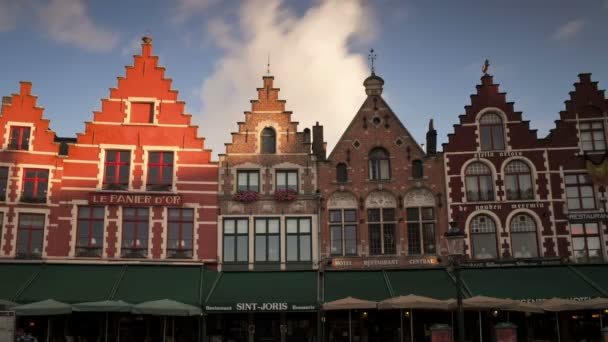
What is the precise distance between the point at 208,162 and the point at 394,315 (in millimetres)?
10275

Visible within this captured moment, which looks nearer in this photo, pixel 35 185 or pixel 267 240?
pixel 35 185

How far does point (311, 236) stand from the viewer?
90.1 ft

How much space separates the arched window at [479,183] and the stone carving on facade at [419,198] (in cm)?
164

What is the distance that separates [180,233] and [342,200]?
710cm

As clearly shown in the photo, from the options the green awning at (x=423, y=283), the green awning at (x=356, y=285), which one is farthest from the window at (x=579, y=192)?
the green awning at (x=356, y=285)

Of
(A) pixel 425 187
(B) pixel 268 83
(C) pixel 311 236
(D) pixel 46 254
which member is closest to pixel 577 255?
(A) pixel 425 187

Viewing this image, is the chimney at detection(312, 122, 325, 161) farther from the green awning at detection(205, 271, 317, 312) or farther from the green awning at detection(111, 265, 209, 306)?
the green awning at detection(111, 265, 209, 306)

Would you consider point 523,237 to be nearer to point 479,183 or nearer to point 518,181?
point 518,181

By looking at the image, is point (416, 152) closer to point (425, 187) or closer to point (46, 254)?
point (425, 187)

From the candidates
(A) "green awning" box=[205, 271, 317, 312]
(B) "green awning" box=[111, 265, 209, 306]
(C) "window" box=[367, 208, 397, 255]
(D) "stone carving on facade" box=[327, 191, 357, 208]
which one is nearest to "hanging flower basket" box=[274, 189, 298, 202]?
(D) "stone carving on facade" box=[327, 191, 357, 208]

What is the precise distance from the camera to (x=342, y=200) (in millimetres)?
27812

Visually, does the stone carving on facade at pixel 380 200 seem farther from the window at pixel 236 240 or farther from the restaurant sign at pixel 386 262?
the window at pixel 236 240

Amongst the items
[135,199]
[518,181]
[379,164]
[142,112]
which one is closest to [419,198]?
[379,164]

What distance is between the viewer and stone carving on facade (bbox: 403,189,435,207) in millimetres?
27578
